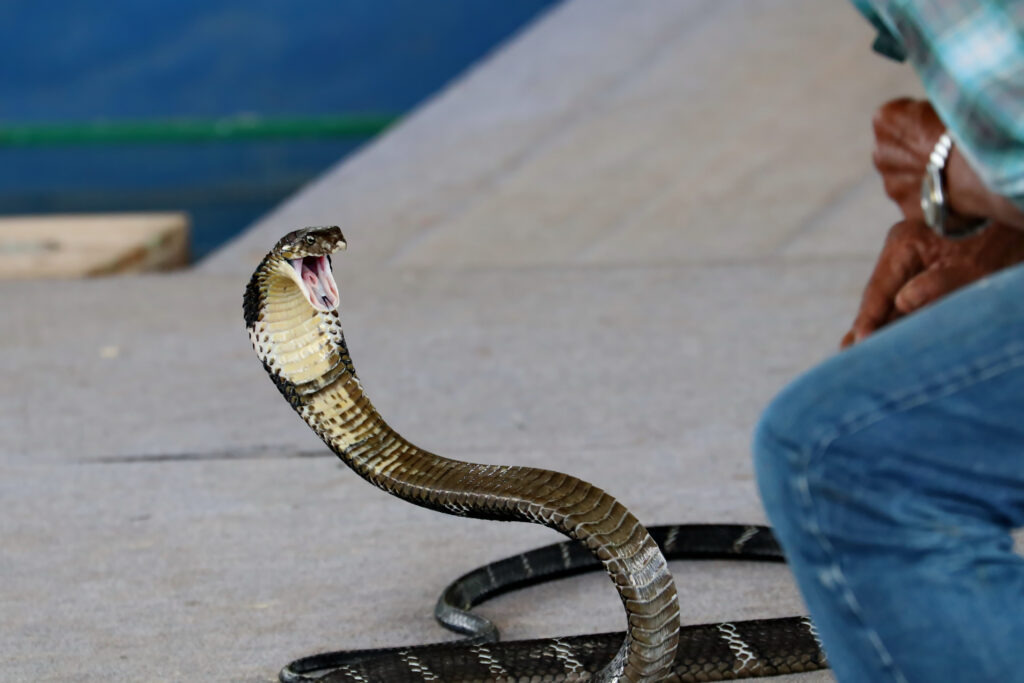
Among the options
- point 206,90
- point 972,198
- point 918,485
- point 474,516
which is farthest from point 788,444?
point 206,90

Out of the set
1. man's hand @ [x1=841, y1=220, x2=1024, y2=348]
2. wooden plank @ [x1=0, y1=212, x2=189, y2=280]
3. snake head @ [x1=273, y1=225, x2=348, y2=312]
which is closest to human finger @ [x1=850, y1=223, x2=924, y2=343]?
man's hand @ [x1=841, y1=220, x2=1024, y2=348]

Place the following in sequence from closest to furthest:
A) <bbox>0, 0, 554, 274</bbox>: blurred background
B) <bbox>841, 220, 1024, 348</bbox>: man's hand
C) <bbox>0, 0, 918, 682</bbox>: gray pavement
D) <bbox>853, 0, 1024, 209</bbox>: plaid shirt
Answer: <bbox>853, 0, 1024, 209</bbox>: plaid shirt, <bbox>841, 220, 1024, 348</bbox>: man's hand, <bbox>0, 0, 918, 682</bbox>: gray pavement, <bbox>0, 0, 554, 274</bbox>: blurred background

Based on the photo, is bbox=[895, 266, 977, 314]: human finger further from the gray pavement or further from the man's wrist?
the gray pavement

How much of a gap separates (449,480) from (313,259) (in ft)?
0.92

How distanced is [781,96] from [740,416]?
10.4 ft

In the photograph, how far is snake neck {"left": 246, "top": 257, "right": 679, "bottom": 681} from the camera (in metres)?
1.41

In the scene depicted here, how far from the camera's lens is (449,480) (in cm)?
150

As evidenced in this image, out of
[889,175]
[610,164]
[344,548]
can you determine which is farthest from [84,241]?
[889,175]

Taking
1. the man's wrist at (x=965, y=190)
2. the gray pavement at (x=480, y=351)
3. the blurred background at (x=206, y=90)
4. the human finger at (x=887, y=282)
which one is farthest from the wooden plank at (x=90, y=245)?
the man's wrist at (x=965, y=190)

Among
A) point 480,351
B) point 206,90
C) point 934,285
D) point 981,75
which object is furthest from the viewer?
point 206,90

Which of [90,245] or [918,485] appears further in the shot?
[90,245]

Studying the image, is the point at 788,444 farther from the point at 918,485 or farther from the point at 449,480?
the point at 449,480

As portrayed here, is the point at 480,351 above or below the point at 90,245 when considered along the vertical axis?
below

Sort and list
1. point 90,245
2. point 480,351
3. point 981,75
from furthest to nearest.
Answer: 1. point 90,245
2. point 480,351
3. point 981,75
